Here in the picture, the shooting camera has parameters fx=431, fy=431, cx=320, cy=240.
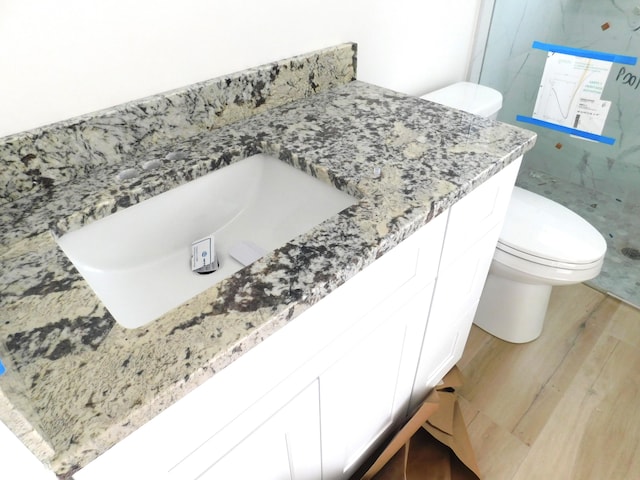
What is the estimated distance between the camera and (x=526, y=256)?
1296 millimetres

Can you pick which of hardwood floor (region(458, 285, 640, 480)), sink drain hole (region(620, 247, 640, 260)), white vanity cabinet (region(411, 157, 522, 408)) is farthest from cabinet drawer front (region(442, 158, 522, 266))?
sink drain hole (region(620, 247, 640, 260))

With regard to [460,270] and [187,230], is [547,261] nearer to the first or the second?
[460,270]

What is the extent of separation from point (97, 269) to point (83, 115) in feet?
0.88

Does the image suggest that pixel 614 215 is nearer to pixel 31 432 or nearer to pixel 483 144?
pixel 483 144

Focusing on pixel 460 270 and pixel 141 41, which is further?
pixel 460 270

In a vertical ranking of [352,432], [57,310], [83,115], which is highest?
[83,115]

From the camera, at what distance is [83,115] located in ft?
2.47

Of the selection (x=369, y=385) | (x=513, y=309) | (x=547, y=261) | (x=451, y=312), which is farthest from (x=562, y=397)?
(x=369, y=385)

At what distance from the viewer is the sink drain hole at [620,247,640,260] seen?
6.14ft

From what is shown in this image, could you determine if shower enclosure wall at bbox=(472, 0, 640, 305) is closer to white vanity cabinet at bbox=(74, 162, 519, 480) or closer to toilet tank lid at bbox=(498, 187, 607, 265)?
toilet tank lid at bbox=(498, 187, 607, 265)

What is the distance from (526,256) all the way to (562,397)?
482 millimetres

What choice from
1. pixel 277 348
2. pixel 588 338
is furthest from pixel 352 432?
pixel 588 338

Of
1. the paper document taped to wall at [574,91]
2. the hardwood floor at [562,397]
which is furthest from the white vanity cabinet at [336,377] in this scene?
the paper document taped to wall at [574,91]

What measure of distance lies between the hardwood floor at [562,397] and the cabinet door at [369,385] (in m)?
0.39
